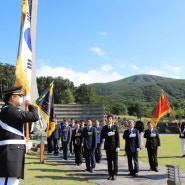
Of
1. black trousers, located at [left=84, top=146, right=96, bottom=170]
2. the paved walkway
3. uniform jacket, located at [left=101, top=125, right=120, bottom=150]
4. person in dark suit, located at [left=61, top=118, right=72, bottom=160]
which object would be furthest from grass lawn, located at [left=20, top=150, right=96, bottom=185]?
person in dark suit, located at [left=61, top=118, right=72, bottom=160]

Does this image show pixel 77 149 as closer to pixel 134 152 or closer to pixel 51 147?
pixel 134 152

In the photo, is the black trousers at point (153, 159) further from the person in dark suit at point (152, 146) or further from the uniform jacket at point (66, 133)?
the uniform jacket at point (66, 133)

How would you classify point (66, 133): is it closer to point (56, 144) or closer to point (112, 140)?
point (56, 144)

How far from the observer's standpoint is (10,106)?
5.00 m

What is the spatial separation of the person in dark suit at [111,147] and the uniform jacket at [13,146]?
19.3ft

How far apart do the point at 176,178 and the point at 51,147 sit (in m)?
13.3

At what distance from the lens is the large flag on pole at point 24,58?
20.6 feet

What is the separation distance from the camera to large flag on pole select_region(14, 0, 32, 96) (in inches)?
247

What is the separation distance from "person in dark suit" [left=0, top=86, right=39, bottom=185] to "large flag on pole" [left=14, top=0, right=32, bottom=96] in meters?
0.99

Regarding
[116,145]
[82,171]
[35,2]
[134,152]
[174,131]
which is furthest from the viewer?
[174,131]

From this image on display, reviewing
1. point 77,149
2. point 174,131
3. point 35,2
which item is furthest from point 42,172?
point 174,131

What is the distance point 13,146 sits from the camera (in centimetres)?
492

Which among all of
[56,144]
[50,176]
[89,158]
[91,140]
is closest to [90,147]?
[91,140]

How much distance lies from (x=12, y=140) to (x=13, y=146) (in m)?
0.09
